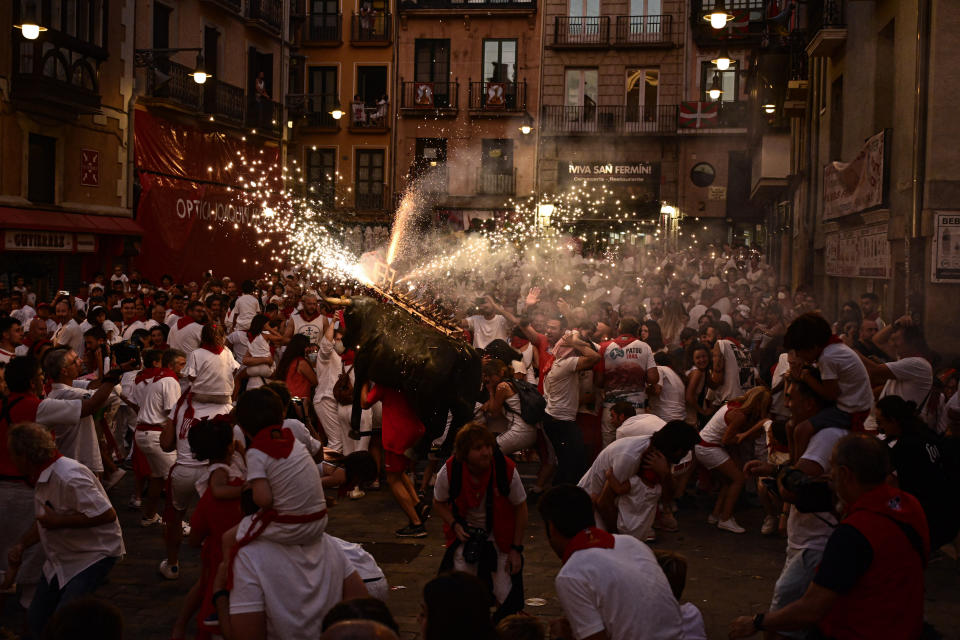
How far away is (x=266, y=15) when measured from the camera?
100ft

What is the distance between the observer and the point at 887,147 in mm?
13266

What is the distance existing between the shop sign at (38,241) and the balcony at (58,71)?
2.73 metres

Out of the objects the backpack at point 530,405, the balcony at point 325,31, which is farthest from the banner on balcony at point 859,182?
the balcony at point 325,31

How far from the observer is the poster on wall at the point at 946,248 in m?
11.6

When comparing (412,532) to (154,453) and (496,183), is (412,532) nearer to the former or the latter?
(154,453)

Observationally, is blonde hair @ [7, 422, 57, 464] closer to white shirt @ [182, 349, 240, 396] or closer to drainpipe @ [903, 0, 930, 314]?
white shirt @ [182, 349, 240, 396]

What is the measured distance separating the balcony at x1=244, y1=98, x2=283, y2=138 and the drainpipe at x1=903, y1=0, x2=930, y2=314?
20.9 metres

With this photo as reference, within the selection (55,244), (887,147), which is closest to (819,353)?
(887,147)

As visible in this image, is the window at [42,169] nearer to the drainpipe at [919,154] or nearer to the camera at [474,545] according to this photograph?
the drainpipe at [919,154]

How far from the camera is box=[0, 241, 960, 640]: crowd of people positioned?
12.2 ft

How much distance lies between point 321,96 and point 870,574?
112 feet

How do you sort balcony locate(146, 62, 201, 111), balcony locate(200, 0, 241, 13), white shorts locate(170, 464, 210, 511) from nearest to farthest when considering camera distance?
white shorts locate(170, 464, 210, 511), balcony locate(146, 62, 201, 111), balcony locate(200, 0, 241, 13)

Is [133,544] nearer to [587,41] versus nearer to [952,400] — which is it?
[952,400]

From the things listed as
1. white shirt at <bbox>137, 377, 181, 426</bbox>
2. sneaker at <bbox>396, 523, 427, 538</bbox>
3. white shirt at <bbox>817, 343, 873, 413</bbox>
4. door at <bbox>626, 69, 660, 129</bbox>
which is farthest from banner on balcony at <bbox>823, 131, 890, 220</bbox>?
door at <bbox>626, 69, 660, 129</bbox>
